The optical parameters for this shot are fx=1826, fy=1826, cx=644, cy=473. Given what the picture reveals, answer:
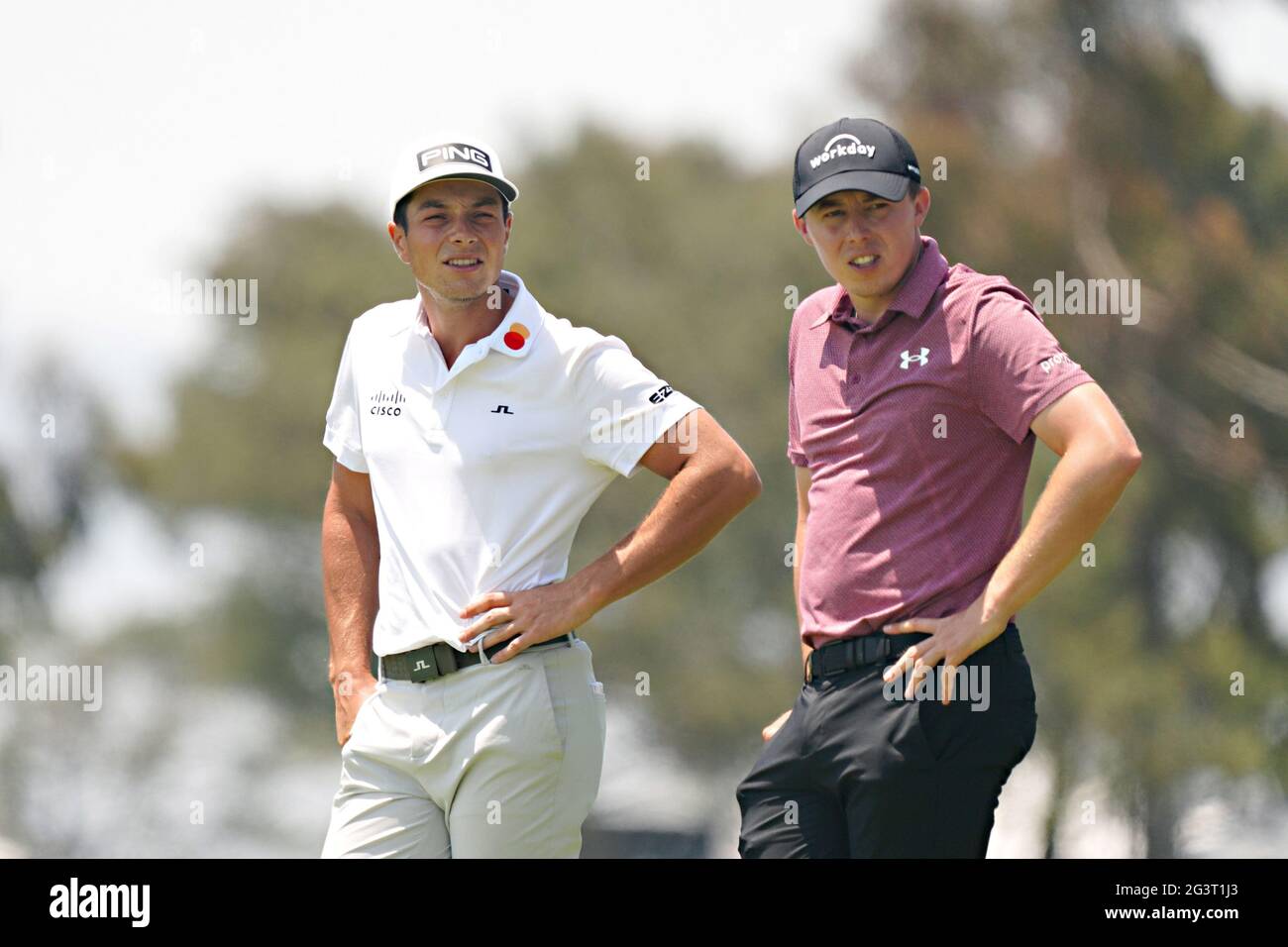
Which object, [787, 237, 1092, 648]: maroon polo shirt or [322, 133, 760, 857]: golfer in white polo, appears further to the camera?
[322, 133, 760, 857]: golfer in white polo

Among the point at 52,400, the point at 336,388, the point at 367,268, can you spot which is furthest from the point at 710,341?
the point at 336,388

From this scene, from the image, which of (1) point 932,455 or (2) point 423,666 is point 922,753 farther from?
(2) point 423,666

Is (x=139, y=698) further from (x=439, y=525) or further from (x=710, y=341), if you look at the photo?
(x=439, y=525)

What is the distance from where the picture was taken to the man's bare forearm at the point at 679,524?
4.13m

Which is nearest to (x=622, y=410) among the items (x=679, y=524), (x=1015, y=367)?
(x=679, y=524)

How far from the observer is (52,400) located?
21.4 meters

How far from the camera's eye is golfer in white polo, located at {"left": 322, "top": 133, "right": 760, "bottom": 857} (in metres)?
4.01

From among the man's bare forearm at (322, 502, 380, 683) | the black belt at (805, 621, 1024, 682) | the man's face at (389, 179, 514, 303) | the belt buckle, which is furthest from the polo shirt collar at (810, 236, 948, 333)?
the man's bare forearm at (322, 502, 380, 683)

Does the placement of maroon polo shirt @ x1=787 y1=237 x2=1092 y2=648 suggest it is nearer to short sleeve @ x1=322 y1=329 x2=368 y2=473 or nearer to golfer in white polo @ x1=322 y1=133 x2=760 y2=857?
golfer in white polo @ x1=322 y1=133 x2=760 y2=857

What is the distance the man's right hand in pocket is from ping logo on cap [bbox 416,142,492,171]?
3.98 feet

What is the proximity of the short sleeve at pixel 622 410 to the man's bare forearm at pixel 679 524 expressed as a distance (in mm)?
99

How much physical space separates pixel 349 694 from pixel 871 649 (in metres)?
1.29

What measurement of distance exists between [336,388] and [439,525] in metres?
0.59

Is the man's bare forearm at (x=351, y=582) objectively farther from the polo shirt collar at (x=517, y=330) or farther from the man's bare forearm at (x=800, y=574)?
Result: the man's bare forearm at (x=800, y=574)
